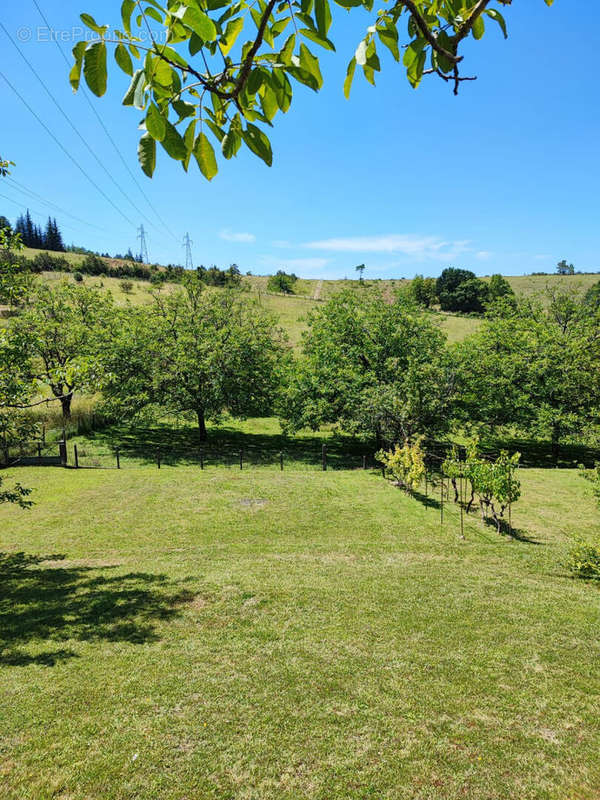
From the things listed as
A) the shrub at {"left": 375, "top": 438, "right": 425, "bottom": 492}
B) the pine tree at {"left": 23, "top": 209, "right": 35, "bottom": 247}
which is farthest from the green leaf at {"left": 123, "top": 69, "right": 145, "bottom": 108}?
the pine tree at {"left": 23, "top": 209, "right": 35, "bottom": 247}

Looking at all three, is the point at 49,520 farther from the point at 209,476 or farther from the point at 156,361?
the point at 156,361

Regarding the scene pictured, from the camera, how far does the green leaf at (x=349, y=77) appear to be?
1688 mm

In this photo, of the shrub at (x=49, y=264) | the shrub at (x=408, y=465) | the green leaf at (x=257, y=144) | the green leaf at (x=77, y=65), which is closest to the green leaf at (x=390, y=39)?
the green leaf at (x=257, y=144)

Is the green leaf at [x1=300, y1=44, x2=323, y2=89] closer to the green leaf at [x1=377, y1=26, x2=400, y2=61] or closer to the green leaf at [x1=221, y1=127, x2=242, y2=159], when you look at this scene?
the green leaf at [x1=221, y1=127, x2=242, y2=159]

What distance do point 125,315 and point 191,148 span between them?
28748mm

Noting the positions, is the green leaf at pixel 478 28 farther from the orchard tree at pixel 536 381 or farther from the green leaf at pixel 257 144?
the orchard tree at pixel 536 381

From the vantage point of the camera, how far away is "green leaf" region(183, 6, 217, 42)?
45.4 inches

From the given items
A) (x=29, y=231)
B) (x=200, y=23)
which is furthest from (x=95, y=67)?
(x=29, y=231)

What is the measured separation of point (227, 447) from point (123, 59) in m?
24.0

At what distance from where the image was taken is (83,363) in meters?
7.57

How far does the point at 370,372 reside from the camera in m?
21.9

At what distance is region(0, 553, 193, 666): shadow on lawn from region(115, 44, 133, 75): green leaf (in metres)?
7.04

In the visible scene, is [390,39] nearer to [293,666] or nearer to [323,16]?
[323,16]

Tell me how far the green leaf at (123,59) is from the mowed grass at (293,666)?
5115 mm
